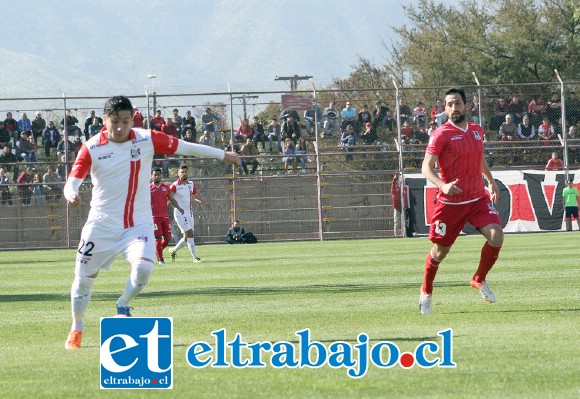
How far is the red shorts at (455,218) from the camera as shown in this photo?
511 inches

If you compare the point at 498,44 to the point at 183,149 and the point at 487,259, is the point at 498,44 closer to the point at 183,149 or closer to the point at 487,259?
the point at 487,259

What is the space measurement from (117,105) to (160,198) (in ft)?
53.5

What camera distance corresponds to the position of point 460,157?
12.9 m

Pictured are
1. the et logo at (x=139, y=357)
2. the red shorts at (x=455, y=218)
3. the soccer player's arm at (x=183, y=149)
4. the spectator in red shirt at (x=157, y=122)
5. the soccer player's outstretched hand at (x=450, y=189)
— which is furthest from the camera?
the spectator in red shirt at (x=157, y=122)

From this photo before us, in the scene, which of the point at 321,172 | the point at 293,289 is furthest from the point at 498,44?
the point at 293,289

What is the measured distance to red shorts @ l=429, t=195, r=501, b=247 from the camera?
12969 mm

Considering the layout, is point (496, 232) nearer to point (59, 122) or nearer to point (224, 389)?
point (224, 389)

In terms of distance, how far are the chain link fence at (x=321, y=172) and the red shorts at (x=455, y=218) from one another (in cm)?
2771

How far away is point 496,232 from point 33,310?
19.5 feet

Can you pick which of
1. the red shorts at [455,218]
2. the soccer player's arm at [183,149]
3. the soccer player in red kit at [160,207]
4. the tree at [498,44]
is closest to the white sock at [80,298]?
the soccer player's arm at [183,149]

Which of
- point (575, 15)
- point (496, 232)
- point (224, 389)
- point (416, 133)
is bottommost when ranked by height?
point (224, 389)

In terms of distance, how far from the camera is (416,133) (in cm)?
4238

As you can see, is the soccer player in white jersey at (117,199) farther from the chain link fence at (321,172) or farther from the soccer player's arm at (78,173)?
the chain link fence at (321,172)

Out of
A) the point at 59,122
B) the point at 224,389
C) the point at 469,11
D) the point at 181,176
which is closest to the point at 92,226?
the point at 224,389
